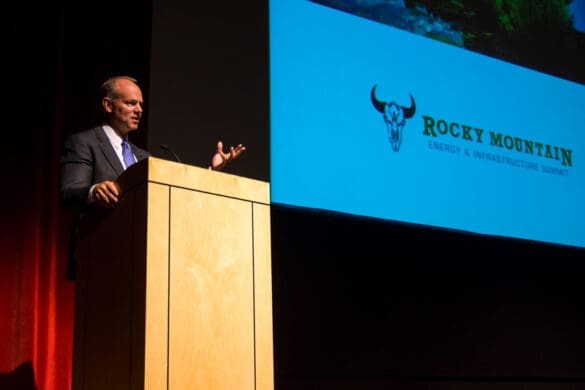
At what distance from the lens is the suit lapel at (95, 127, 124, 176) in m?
2.12

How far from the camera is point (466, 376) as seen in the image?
12.7 ft

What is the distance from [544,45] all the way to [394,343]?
163cm

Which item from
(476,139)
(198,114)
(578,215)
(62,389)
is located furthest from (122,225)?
(578,215)

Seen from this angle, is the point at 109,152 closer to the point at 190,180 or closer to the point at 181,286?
the point at 190,180

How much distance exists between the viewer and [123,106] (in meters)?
2.19

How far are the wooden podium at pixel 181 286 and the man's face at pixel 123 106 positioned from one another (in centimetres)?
43

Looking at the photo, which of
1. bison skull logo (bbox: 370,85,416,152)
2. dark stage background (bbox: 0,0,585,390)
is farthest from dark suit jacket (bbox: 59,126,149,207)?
bison skull logo (bbox: 370,85,416,152)

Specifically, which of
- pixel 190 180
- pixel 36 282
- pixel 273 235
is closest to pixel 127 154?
pixel 190 180

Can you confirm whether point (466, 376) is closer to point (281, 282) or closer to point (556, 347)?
point (556, 347)

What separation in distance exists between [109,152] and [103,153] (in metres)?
0.02

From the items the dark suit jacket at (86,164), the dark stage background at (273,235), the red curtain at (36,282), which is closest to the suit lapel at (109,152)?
the dark suit jacket at (86,164)

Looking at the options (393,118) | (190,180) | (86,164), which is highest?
(393,118)

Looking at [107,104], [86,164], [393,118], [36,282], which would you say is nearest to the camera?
[86,164]

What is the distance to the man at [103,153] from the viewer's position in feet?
6.54
